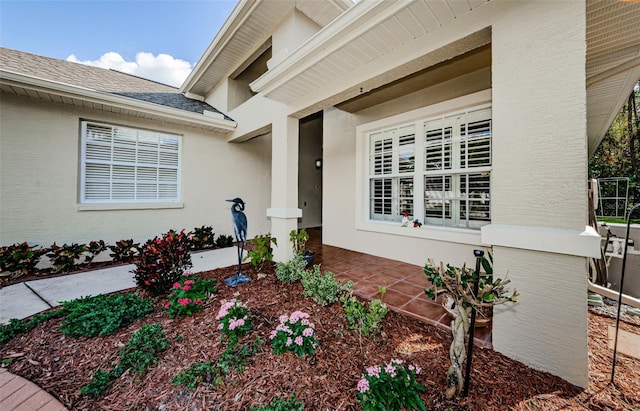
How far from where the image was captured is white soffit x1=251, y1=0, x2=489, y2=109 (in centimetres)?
233

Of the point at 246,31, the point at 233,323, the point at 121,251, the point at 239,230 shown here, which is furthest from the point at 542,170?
the point at 121,251

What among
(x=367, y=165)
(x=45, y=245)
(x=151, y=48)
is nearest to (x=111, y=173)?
(x=45, y=245)

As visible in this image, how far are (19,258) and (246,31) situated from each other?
20.9 feet

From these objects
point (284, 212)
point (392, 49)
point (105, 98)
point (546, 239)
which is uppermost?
point (105, 98)

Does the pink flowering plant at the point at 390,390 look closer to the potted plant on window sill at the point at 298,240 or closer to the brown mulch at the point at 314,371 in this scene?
the brown mulch at the point at 314,371

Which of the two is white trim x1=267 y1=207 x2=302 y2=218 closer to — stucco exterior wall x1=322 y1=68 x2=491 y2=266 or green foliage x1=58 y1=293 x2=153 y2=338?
stucco exterior wall x1=322 y1=68 x2=491 y2=266

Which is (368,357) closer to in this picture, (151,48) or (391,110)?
(391,110)

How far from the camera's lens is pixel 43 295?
11.4 ft

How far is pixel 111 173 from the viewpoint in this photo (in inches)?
216

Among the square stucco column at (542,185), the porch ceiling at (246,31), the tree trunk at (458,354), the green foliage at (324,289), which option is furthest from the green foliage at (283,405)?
the porch ceiling at (246,31)

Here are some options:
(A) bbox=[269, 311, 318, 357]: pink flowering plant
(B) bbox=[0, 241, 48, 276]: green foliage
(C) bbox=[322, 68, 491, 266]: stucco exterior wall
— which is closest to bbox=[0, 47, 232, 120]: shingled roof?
(B) bbox=[0, 241, 48, 276]: green foliage

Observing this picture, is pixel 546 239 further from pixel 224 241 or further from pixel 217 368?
pixel 224 241

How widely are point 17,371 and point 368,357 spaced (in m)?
3.15

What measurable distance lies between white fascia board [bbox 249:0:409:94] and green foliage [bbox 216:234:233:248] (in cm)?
446
